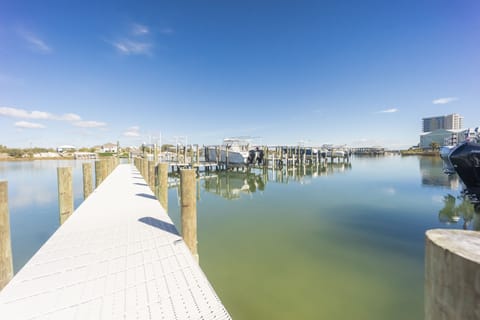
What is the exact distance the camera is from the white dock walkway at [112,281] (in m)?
1.89

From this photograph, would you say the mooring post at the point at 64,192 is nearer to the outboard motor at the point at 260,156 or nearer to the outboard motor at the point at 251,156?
the outboard motor at the point at 251,156

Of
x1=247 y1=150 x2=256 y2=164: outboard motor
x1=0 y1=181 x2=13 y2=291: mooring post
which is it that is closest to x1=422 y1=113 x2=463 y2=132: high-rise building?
x1=247 y1=150 x2=256 y2=164: outboard motor

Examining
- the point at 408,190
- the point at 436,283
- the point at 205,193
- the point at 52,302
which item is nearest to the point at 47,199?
the point at 205,193

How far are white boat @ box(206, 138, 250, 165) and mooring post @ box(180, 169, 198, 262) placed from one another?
72.4 ft

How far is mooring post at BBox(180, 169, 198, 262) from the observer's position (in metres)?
3.57

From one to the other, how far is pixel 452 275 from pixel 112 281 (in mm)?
2877

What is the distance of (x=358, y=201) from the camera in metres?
11.6

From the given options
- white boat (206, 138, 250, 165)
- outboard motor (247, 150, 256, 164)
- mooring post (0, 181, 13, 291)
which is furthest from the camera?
outboard motor (247, 150, 256, 164)

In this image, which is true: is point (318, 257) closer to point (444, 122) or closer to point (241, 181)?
point (241, 181)

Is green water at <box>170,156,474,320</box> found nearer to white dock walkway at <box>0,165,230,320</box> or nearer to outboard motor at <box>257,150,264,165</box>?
white dock walkway at <box>0,165,230,320</box>

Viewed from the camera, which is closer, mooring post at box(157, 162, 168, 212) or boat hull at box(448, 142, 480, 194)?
mooring post at box(157, 162, 168, 212)

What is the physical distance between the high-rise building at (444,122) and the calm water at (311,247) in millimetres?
87911

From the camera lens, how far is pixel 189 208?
363cm

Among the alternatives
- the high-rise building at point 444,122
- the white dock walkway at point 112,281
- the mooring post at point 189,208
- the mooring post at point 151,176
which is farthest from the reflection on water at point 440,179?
the high-rise building at point 444,122
